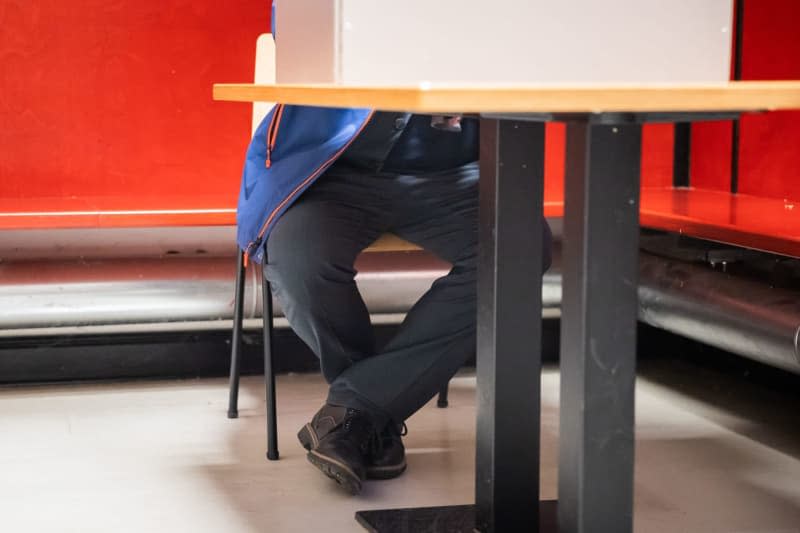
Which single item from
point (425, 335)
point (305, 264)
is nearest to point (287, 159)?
point (305, 264)

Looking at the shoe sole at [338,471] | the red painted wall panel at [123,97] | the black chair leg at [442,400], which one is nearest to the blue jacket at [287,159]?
the shoe sole at [338,471]

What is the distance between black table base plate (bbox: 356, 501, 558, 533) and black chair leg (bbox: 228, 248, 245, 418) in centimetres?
70

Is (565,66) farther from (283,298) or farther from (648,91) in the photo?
(283,298)

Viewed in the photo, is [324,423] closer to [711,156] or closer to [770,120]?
[770,120]

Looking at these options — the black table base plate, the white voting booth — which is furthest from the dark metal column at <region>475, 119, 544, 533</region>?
the white voting booth

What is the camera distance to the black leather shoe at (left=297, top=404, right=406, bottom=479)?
76.7 inches

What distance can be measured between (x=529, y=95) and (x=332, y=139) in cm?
107

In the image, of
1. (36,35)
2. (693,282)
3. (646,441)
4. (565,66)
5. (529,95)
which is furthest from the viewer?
(36,35)

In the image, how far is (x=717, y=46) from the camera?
1155 millimetres

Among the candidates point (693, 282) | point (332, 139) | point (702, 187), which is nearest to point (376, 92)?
point (332, 139)

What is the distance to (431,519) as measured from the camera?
1711 mm

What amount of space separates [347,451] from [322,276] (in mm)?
292

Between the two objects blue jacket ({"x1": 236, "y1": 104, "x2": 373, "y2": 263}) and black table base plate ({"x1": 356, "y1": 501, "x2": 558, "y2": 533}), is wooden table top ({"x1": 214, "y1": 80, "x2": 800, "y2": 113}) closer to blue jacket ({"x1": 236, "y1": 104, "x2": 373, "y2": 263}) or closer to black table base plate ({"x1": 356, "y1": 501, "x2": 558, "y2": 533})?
black table base plate ({"x1": 356, "y1": 501, "x2": 558, "y2": 533})

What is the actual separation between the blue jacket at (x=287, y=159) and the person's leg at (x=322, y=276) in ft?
0.12
